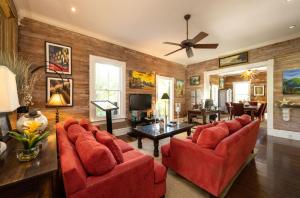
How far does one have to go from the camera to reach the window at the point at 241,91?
9.73m

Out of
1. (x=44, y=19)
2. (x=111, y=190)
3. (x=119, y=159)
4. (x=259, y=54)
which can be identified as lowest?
(x=111, y=190)

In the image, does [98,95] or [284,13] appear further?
[98,95]

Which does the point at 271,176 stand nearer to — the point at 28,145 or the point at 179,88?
the point at 28,145

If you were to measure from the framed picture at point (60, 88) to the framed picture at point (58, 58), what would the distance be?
0.73 ft

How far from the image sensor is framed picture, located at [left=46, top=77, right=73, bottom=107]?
3342 millimetres

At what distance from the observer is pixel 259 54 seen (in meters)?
4.93

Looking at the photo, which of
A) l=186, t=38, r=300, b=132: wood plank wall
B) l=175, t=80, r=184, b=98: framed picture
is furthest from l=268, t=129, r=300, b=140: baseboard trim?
l=175, t=80, r=184, b=98: framed picture

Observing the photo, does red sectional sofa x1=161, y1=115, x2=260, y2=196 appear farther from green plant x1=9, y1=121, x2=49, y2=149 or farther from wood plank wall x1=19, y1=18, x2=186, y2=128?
wood plank wall x1=19, y1=18, x2=186, y2=128

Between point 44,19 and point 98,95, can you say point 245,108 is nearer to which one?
point 98,95

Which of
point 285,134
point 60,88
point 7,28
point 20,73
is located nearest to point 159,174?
point 20,73

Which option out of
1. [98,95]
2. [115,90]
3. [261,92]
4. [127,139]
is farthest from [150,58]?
[261,92]

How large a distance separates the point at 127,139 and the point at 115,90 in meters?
1.64

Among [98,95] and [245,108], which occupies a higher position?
[98,95]

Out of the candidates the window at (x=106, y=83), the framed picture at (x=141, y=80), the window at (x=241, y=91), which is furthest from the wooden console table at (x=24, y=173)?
the window at (x=241, y=91)
